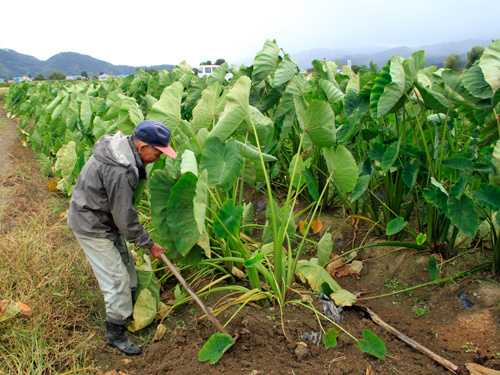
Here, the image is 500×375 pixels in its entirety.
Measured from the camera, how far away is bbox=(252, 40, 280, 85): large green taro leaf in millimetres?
2973

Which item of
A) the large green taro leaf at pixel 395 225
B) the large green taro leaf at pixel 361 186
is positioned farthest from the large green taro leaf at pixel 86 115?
the large green taro leaf at pixel 395 225

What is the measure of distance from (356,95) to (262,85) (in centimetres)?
108

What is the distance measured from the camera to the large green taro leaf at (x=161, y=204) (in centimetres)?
201

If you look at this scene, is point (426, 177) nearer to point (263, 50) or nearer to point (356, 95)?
point (356, 95)

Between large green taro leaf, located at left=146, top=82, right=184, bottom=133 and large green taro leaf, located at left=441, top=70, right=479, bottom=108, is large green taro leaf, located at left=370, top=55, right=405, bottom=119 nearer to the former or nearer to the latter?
large green taro leaf, located at left=441, top=70, right=479, bottom=108

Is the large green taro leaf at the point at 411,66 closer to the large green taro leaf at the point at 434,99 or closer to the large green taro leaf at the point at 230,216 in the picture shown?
the large green taro leaf at the point at 434,99

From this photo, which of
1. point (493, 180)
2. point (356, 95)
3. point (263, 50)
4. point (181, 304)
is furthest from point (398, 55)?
point (181, 304)

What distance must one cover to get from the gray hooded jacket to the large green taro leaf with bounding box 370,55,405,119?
1.40 m

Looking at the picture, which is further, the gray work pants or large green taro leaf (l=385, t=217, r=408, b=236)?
large green taro leaf (l=385, t=217, r=408, b=236)

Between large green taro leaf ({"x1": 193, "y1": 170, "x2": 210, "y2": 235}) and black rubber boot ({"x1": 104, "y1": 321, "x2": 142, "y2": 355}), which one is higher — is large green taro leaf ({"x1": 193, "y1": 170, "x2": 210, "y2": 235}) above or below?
above

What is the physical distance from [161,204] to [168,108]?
0.68 meters

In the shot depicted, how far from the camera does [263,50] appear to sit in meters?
2.99

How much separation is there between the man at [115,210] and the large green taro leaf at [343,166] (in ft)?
3.61

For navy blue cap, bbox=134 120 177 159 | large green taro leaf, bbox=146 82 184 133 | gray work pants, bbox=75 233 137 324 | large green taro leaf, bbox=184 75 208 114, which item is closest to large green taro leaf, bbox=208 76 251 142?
navy blue cap, bbox=134 120 177 159
